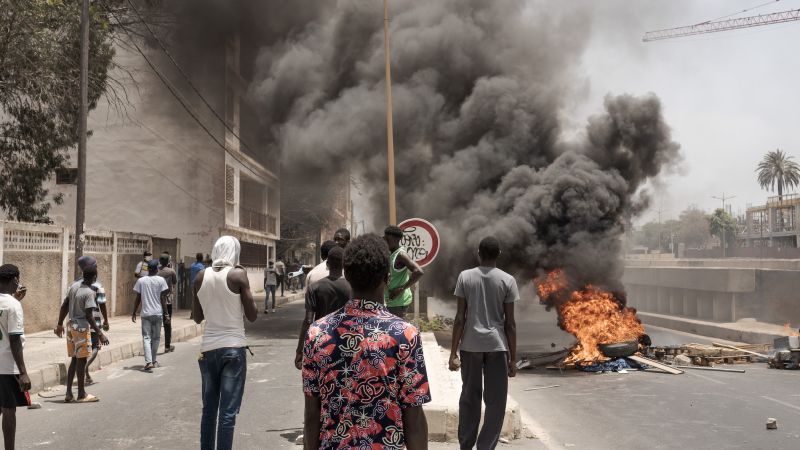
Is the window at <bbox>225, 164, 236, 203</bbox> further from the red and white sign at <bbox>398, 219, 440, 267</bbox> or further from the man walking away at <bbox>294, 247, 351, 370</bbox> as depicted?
the man walking away at <bbox>294, 247, 351, 370</bbox>

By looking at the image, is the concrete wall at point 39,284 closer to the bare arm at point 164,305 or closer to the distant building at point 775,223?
the bare arm at point 164,305

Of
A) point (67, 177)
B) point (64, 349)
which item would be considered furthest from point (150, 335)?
point (67, 177)

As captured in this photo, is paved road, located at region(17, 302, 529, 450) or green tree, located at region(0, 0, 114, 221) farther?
green tree, located at region(0, 0, 114, 221)

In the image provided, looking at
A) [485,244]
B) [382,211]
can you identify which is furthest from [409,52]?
[485,244]

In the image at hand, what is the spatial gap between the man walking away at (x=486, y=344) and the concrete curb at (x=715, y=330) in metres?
15.6

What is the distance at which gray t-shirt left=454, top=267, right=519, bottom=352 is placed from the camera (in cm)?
457

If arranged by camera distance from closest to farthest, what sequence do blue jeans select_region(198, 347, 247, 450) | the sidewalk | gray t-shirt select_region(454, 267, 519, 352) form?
blue jeans select_region(198, 347, 247, 450), gray t-shirt select_region(454, 267, 519, 352), the sidewalk

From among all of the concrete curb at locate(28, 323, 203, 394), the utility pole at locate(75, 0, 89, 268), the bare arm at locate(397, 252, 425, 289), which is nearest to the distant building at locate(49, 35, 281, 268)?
the concrete curb at locate(28, 323, 203, 394)

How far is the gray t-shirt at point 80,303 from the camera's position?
717 cm

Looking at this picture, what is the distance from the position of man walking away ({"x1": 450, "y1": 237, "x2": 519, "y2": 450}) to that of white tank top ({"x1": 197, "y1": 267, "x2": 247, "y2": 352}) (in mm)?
1437

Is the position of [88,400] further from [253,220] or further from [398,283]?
[253,220]

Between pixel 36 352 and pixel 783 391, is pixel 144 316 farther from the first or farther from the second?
pixel 783 391

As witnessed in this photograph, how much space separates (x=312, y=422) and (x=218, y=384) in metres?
2.19

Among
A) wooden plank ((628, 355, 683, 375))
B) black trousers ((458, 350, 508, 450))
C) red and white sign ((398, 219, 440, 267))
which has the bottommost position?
wooden plank ((628, 355, 683, 375))
